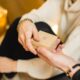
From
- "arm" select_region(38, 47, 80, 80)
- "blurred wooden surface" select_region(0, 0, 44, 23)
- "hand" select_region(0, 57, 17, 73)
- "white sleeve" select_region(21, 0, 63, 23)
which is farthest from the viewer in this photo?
"blurred wooden surface" select_region(0, 0, 44, 23)

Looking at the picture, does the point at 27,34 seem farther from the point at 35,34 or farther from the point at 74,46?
the point at 74,46

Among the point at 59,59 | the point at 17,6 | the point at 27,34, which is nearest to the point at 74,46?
the point at 59,59

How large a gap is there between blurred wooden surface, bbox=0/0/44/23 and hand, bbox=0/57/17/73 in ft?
2.45

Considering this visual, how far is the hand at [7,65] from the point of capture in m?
1.00

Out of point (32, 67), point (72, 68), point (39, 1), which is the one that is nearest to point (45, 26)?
point (32, 67)

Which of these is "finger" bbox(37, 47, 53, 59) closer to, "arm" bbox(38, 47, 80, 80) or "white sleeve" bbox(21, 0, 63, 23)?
"arm" bbox(38, 47, 80, 80)

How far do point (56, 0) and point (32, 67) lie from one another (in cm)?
38

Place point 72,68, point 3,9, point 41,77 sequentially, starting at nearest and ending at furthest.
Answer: point 72,68 < point 41,77 < point 3,9

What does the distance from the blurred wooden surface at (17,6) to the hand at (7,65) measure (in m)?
0.75

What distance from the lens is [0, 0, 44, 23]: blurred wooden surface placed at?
1.71m

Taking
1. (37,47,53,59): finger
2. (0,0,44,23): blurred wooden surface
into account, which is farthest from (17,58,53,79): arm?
(0,0,44,23): blurred wooden surface

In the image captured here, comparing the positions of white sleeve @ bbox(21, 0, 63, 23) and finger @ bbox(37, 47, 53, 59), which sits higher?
white sleeve @ bbox(21, 0, 63, 23)

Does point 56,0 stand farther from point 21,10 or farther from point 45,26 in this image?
point 21,10

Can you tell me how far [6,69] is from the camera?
102 cm
